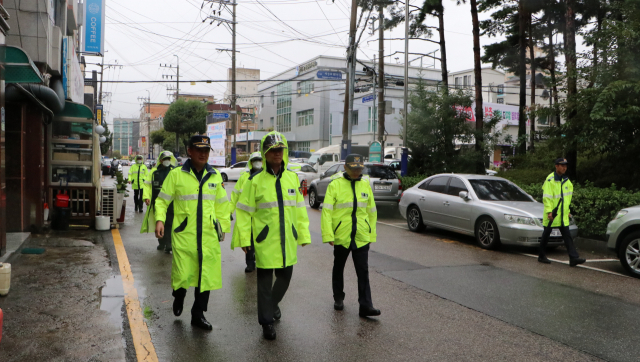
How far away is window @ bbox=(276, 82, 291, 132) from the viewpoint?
2778 inches

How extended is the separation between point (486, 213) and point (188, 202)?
7129mm

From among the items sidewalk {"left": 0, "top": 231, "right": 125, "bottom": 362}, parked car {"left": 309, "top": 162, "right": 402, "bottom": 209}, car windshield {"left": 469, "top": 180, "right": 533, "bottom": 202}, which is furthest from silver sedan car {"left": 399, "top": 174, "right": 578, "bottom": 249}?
sidewalk {"left": 0, "top": 231, "right": 125, "bottom": 362}

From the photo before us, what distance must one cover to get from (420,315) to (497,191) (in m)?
6.25

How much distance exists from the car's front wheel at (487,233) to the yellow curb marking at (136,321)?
6.60 metres

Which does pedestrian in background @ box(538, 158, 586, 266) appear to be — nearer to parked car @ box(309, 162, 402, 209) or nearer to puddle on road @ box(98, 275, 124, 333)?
puddle on road @ box(98, 275, 124, 333)

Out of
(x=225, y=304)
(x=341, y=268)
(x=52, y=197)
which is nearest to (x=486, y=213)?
(x=341, y=268)

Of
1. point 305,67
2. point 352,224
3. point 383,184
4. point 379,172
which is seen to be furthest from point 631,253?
point 305,67

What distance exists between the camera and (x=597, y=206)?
1097 cm

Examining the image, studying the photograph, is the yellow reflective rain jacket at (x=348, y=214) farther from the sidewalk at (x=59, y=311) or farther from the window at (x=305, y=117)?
the window at (x=305, y=117)

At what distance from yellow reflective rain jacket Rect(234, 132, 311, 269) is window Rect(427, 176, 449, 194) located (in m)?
7.77

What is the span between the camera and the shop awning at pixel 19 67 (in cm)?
753

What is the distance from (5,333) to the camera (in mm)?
4879

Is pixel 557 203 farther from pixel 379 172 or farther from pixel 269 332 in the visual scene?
pixel 379 172

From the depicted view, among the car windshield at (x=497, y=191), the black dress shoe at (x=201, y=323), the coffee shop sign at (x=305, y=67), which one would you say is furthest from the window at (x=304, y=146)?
the black dress shoe at (x=201, y=323)
